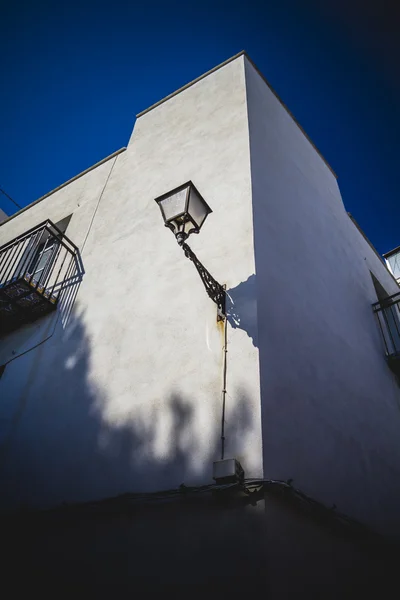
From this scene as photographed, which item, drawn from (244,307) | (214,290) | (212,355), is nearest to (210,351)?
(212,355)

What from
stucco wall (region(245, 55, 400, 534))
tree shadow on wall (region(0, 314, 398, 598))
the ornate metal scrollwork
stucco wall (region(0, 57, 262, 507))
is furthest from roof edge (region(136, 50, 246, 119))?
tree shadow on wall (region(0, 314, 398, 598))

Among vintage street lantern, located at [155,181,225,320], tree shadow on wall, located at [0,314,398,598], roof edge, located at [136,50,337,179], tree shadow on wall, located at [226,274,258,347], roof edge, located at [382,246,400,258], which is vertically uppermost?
roof edge, located at [382,246,400,258]

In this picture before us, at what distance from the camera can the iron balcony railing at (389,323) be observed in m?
7.43

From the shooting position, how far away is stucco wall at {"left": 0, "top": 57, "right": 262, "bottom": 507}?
3479 millimetres

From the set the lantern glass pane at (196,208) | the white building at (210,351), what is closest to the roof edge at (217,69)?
the white building at (210,351)

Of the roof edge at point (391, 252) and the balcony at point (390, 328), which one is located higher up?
the roof edge at point (391, 252)

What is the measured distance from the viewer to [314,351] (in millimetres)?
4539

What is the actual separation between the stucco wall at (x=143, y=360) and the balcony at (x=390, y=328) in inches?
165

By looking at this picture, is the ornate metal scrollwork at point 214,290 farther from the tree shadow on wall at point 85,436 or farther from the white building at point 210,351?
the tree shadow on wall at point 85,436

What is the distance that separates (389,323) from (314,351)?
4.23 metres

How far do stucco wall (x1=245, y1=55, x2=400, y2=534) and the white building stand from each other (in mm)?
27

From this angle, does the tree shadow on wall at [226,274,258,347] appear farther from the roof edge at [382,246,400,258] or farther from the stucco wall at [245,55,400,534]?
the roof edge at [382,246,400,258]

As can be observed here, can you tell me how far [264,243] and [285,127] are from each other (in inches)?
201

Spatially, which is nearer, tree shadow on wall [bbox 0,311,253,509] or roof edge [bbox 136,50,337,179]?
tree shadow on wall [bbox 0,311,253,509]
